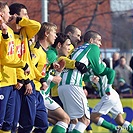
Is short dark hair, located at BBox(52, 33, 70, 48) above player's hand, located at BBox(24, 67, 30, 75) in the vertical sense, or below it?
above

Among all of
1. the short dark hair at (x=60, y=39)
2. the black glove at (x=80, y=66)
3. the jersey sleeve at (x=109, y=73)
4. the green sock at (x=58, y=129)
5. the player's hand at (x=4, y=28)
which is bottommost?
the green sock at (x=58, y=129)

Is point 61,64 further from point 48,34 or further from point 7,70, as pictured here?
point 7,70

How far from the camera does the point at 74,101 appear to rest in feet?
37.0

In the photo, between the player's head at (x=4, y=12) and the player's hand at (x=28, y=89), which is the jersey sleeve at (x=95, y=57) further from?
the player's head at (x=4, y=12)

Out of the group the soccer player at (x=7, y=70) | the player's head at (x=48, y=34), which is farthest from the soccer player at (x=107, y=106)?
the soccer player at (x=7, y=70)

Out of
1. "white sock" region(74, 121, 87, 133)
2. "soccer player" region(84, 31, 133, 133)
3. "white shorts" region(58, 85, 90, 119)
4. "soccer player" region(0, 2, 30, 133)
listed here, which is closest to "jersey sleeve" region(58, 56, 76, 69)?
"white shorts" region(58, 85, 90, 119)

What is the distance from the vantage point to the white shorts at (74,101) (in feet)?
36.7

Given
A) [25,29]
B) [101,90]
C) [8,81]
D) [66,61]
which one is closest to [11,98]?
[8,81]

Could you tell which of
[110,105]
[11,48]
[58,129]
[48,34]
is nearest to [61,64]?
[48,34]

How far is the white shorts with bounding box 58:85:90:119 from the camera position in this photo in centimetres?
1117

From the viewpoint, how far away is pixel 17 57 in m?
9.07

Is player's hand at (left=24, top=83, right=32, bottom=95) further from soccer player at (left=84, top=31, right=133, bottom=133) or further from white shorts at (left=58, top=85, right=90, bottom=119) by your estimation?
soccer player at (left=84, top=31, right=133, bottom=133)

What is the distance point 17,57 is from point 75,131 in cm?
258

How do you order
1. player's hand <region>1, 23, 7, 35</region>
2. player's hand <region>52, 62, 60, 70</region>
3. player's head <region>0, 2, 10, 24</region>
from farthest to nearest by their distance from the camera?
player's hand <region>52, 62, 60, 70</region> < player's head <region>0, 2, 10, 24</region> < player's hand <region>1, 23, 7, 35</region>
